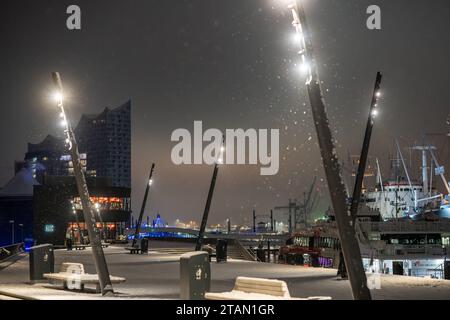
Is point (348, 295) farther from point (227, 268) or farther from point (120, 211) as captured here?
point (120, 211)

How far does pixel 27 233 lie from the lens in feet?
525

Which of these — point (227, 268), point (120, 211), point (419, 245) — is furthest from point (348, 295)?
point (120, 211)

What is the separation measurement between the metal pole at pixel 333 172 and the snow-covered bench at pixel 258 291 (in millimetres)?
2011

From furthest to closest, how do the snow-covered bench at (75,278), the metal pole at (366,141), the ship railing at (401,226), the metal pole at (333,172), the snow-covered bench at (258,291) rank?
the ship railing at (401,226), the metal pole at (366,141), the snow-covered bench at (75,278), the snow-covered bench at (258,291), the metal pole at (333,172)

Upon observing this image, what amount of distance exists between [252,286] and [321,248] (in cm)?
5336

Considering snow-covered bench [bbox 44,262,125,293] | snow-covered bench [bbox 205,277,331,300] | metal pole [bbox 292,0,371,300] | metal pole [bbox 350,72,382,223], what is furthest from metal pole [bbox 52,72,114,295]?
metal pole [bbox 292,0,371,300]

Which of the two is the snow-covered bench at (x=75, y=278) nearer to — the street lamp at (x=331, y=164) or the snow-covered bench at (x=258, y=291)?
the snow-covered bench at (x=258, y=291)

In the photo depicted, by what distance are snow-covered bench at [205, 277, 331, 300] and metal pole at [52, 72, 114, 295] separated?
5174mm

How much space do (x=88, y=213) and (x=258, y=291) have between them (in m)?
7.31

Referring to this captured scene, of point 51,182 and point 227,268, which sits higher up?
point 51,182

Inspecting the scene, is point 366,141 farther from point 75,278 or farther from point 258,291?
point 258,291

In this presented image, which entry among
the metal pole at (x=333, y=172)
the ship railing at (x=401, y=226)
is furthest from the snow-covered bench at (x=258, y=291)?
the ship railing at (x=401, y=226)

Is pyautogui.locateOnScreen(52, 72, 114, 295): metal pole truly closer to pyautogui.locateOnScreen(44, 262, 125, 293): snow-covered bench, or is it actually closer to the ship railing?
pyautogui.locateOnScreen(44, 262, 125, 293): snow-covered bench

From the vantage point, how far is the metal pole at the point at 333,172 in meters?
12.9
